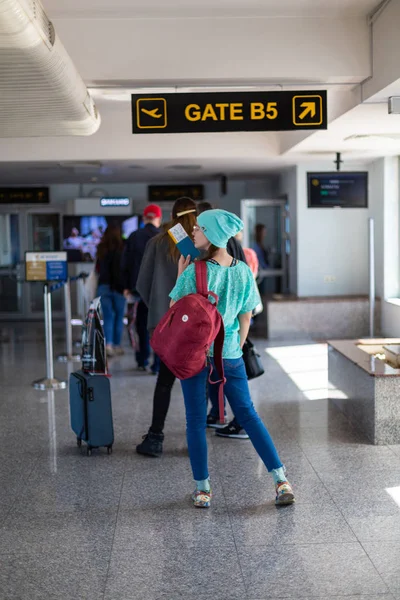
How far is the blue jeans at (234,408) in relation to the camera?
14.1ft

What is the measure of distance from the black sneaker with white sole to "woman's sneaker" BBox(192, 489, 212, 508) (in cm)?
155

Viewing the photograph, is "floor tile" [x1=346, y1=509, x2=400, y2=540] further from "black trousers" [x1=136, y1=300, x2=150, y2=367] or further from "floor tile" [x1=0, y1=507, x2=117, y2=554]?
"black trousers" [x1=136, y1=300, x2=150, y2=367]

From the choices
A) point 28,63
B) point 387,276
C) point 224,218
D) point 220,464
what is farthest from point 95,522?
point 387,276

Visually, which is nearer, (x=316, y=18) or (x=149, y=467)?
(x=149, y=467)

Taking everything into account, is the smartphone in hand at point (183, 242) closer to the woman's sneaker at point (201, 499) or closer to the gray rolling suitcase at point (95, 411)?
the gray rolling suitcase at point (95, 411)

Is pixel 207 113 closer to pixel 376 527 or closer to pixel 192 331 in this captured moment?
pixel 192 331

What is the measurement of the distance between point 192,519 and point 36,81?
9.17 feet

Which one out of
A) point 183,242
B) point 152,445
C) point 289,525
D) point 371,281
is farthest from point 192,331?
point 371,281

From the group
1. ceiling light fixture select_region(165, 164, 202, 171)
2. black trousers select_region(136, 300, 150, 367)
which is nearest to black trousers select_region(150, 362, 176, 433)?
black trousers select_region(136, 300, 150, 367)

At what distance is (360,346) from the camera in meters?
7.19

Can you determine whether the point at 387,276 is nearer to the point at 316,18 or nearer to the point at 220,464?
the point at 316,18

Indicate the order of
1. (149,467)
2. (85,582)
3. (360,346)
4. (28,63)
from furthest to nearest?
(360,346) < (149,467) < (28,63) < (85,582)

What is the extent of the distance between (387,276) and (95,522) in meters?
8.69

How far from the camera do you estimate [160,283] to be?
19.2 feet
